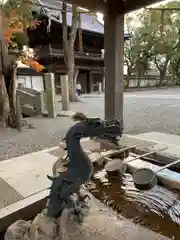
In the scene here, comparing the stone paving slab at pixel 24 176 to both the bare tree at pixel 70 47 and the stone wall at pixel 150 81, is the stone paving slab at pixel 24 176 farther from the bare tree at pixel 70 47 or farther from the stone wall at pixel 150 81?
the stone wall at pixel 150 81

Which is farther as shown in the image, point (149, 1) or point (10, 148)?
point (10, 148)

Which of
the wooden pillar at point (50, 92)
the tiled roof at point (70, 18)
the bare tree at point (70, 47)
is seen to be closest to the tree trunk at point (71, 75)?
the bare tree at point (70, 47)

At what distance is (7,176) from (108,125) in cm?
158

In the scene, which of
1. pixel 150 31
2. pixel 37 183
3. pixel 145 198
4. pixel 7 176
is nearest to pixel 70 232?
pixel 145 198

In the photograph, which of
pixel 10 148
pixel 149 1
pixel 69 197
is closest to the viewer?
pixel 69 197

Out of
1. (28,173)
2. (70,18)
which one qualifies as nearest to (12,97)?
(28,173)

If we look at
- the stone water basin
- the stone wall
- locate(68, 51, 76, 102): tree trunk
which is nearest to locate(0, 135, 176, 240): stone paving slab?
the stone water basin

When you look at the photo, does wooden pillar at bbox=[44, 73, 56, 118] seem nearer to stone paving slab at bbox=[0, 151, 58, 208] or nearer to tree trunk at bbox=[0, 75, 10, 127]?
tree trunk at bbox=[0, 75, 10, 127]

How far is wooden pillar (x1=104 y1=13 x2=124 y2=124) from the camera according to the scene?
2242 millimetres

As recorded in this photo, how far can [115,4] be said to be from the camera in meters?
2.23

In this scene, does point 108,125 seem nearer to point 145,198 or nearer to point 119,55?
point 145,198

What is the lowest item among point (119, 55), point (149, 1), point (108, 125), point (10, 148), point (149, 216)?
point (10, 148)

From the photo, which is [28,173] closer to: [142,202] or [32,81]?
[142,202]

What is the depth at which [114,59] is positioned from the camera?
2.27m
